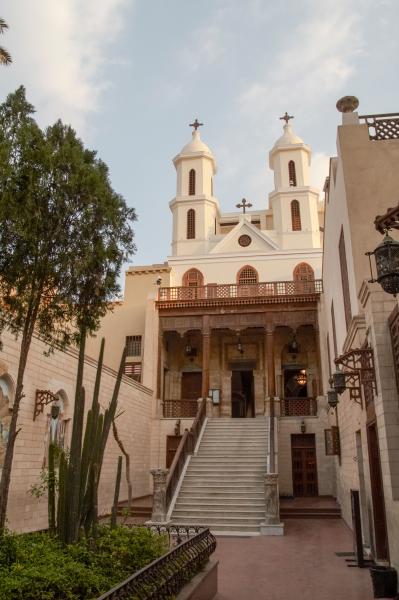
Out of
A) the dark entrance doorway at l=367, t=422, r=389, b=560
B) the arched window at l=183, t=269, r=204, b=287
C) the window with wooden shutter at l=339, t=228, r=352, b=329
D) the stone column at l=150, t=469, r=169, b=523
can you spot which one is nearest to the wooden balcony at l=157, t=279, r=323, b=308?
the arched window at l=183, t=269, r=204, b=287

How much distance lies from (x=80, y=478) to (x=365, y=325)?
5.18 meters

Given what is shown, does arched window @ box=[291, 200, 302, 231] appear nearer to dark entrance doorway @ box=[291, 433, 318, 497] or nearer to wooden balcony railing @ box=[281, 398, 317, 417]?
wooden balcony railing @ box=[281, 398, 317, 417]

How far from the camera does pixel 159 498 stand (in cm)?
1227

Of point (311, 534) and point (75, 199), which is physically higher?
point (75, 199)

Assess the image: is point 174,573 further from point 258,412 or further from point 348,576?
point 258,412

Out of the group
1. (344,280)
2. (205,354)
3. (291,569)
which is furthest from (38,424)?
(205,354)

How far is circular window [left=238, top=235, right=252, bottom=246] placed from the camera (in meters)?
25.2

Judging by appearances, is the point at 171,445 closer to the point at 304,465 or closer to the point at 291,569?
the point at 304,465

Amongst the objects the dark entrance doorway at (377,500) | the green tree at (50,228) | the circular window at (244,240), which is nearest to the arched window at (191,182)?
the circular window at (244,240)

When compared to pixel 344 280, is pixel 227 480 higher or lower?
lower

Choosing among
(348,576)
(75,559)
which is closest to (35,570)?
(75,559)

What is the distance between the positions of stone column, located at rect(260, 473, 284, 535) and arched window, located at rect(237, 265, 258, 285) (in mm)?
12722

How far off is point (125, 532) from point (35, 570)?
1935mm

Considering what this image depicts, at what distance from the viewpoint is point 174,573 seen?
4.85 meters
